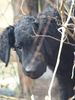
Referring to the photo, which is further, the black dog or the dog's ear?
the dog's ear

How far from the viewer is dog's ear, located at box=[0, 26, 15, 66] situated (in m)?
3.90

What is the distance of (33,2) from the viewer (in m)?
4.43

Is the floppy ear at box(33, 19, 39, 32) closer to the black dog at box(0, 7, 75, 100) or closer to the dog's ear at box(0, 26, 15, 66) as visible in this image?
the black dog at box(0, 7, 75, 100)

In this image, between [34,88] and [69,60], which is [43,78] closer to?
[34,88]

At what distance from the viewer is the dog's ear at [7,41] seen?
154 inches

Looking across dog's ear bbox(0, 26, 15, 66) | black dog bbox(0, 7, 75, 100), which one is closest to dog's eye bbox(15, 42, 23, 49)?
black dog bbox(0, 7, 75, 100)

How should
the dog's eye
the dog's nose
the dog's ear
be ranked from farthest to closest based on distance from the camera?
the dog's ear
the dog's eye
the dog's nose

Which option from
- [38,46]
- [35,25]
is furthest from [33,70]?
[35,25]

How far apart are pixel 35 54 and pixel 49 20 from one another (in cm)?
36

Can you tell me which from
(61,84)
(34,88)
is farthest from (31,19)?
(34,88)

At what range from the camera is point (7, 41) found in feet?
12.8

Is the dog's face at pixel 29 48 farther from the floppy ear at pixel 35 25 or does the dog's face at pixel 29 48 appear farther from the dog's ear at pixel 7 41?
the dog's ear at pixel 7 41

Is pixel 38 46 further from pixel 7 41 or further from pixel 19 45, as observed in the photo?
pixel 7 41

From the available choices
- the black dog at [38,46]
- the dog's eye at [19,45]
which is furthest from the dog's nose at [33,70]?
the dog's eye at [19,45]
